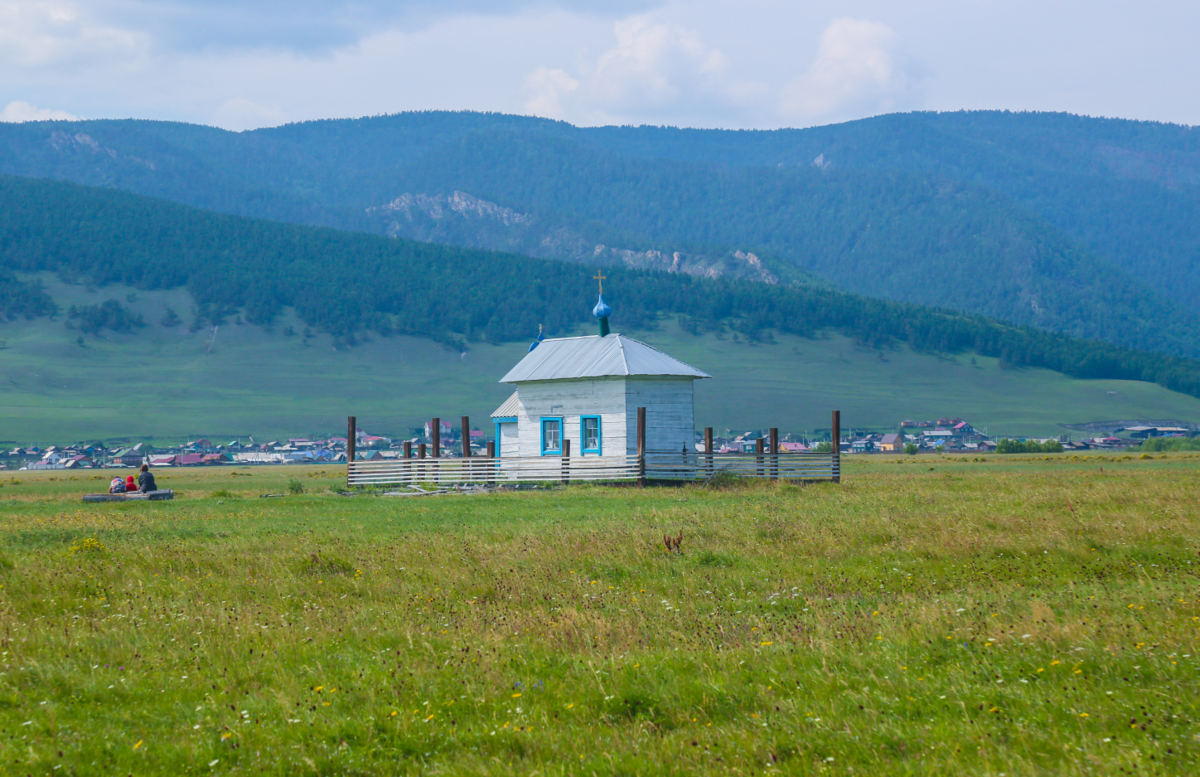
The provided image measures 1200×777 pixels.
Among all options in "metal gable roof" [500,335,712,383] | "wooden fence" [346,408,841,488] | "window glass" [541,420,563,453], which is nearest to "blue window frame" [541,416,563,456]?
"window glass" [541,420,563,453]

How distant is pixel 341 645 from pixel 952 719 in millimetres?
5695

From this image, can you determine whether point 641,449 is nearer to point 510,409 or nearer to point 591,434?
point 591,434

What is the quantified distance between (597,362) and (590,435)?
299 centimetres

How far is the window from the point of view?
133 feet

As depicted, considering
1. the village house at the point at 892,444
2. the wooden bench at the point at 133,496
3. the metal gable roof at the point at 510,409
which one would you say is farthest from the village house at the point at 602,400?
the village house at the point at 892,444

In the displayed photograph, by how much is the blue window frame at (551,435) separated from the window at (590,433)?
1.11m

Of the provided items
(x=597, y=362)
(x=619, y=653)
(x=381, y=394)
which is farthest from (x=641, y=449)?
(x=381, y=394)

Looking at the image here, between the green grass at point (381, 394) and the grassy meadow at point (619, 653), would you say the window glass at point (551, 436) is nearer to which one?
the grassy meadow at point (619, 653)

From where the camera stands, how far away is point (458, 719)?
7.52 meters

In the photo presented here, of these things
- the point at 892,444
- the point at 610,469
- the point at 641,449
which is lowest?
the point at 892,444

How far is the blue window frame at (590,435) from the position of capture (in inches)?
1592

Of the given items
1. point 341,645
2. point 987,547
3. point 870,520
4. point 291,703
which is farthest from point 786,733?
point 870,520

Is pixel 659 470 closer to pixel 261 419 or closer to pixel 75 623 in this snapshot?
pixel 75 623

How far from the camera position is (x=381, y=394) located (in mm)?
177875
